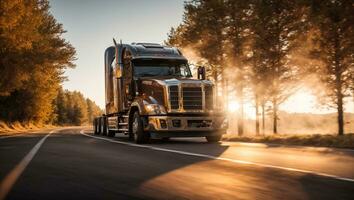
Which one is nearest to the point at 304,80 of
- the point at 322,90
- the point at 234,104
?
the point at 322,90

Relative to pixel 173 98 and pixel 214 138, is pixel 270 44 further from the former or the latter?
pixel 173 98

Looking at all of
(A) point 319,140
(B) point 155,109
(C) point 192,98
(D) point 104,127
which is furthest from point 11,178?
(D) point 104,127

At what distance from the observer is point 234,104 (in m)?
27.9

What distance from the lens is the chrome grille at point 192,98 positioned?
17125mm

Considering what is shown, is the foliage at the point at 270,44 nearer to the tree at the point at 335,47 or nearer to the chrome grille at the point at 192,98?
the tree at the point at 335,47

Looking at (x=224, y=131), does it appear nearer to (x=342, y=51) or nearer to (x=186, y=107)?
(x=186, y=107)

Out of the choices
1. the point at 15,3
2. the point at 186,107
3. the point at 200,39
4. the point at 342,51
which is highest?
the point at 15,3

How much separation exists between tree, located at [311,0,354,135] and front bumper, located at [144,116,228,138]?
5739mm

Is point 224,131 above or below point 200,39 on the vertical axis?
below

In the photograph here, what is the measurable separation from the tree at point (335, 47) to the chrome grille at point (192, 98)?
5.82 meters

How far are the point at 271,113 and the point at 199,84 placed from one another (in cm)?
911

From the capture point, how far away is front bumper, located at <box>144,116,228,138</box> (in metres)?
16.7

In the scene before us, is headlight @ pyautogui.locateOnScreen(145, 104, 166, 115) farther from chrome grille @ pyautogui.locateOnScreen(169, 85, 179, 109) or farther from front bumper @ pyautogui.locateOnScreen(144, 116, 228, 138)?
chrome grille @ pyautogui.locateOnScreen(169, 85, 179, 109)

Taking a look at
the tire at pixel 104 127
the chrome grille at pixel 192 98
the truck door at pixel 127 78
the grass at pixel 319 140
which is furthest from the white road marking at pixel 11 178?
the tire at pixel 104 127
